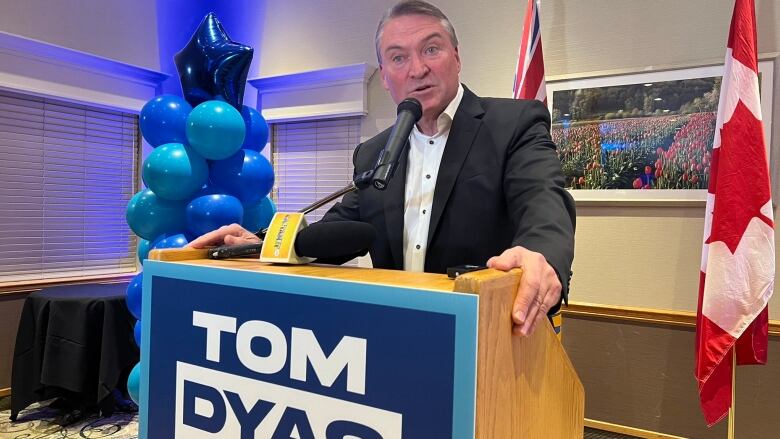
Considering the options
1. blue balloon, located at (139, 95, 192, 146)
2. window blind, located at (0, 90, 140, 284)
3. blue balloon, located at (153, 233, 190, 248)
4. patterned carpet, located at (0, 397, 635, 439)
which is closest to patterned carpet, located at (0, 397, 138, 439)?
patterned carpet, located at (0, 397, 635, 439)

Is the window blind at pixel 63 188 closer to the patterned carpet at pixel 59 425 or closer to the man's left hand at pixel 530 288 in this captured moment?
the patterned carpet at pixel 59 425

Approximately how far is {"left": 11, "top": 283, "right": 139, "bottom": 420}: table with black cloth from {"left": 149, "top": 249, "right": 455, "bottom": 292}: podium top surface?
2641mm

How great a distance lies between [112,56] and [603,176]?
3.56 metres

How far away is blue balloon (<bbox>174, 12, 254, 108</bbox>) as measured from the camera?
2906mm

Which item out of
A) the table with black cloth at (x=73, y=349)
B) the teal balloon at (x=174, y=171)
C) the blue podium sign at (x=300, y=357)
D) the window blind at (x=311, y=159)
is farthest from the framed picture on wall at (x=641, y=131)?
the table with black cloth at (x=73, y=349)

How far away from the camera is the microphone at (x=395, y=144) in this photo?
0.78 meters

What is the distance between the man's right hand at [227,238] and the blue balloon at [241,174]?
1.98m

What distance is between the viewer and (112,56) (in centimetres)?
413

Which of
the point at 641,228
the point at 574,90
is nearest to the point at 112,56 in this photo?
the point at 574,90

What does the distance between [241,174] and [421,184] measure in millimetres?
2019

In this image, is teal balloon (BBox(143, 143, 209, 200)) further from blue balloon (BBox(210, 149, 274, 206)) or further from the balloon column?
blue balloon (BBox(210, 149, 274, 206))

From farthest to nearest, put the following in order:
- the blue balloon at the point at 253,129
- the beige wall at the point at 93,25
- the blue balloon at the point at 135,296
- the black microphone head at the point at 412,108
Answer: the beige wall at the point at 93,25 < the blue balloon at the point at 253,129 < the blue balloon at the point at 135,296 < the black microphone head at the point at 412,108

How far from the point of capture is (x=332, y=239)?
2.85ft

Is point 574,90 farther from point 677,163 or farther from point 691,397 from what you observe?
point 691,397
